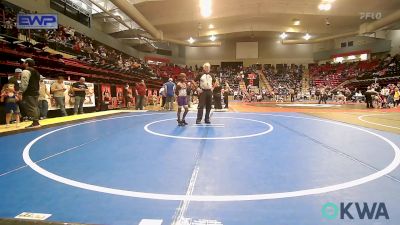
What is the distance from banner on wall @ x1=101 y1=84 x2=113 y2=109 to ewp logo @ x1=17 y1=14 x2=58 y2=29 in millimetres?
4645

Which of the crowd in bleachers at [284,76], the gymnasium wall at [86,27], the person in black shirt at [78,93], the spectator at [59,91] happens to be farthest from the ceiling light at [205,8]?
the crowd in bleachers at [284,76]

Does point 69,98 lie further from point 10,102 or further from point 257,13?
point 257,13

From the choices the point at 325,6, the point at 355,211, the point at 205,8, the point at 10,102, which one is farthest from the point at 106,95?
the point at 325,6

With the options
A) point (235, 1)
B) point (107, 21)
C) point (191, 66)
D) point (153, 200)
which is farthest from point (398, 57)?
point (153, 200)

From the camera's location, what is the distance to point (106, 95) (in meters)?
15.2

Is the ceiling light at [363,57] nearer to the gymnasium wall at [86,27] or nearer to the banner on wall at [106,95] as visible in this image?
the gymnasium wall at [86,27]

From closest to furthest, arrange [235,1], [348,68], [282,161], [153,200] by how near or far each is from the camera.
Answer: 1. [153,200]
2. [282,161]
3. [235,1]
4. [348,68]

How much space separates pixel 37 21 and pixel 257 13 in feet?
70.1

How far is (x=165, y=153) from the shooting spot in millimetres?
4211

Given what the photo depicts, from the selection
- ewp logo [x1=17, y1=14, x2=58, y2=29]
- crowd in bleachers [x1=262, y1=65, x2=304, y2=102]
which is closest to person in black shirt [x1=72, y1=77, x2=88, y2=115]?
ewp logo [x1=17, y1=14, x2=58, y2=29]

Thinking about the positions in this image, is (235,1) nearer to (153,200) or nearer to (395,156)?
(395,156)

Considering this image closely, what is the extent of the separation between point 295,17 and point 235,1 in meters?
8.57

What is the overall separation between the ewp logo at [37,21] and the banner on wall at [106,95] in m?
4.64

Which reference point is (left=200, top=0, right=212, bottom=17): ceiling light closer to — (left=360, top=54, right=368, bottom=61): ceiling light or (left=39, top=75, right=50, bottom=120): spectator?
(left=39, top=75, right=50, bottom=120): spectator
